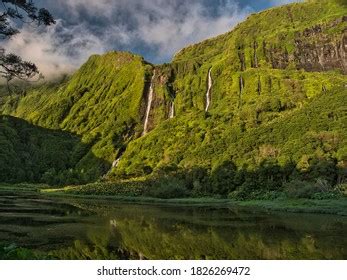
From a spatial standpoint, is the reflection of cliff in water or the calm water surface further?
the calm water surface

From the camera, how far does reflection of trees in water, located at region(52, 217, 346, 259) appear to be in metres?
31.3

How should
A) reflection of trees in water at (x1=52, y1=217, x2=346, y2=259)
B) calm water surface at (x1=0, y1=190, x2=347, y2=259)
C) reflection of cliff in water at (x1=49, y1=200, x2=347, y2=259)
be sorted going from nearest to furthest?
reflection of trees in water at (x1=52, y1=217, x2=346, y2=259) → reflection of cliff in water at (x1=49, y1=200, x2=347, y2=259) → calm water surface at (x1=0, y1=190, x2=347, y2=259)

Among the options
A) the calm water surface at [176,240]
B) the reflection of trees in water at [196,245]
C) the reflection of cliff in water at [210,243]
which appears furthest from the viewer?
the calm water surface at [176,240]

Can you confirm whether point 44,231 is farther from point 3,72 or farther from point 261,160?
point 261,160

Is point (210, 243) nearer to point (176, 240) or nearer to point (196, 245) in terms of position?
point (196, 245)

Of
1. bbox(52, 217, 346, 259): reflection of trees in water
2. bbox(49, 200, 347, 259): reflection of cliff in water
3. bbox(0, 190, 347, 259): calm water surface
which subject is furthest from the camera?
bbox(0, 190, 347, 259): calm water surface

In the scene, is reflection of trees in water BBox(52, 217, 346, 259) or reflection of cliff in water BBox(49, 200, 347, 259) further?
reflection of cliff in water BBox(49, 200, 347, 259)

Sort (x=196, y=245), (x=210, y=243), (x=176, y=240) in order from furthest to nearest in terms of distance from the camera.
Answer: (x=176, y=240), (x=210, y=243), (x=196, y=245)

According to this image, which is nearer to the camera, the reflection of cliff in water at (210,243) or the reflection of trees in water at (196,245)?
the reflection of trees in water at (196,245)

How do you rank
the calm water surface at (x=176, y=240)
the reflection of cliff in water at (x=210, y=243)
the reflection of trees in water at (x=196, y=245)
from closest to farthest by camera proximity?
the reflection of trees in water at (x=196, y=245), the reflection of cliff in water at (x=210, y=243), the calm water surface at (x=176, y=240)

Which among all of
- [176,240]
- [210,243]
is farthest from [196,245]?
[176,240]

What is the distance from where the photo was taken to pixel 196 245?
120 feet

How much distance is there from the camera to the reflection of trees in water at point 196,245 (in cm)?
3133
